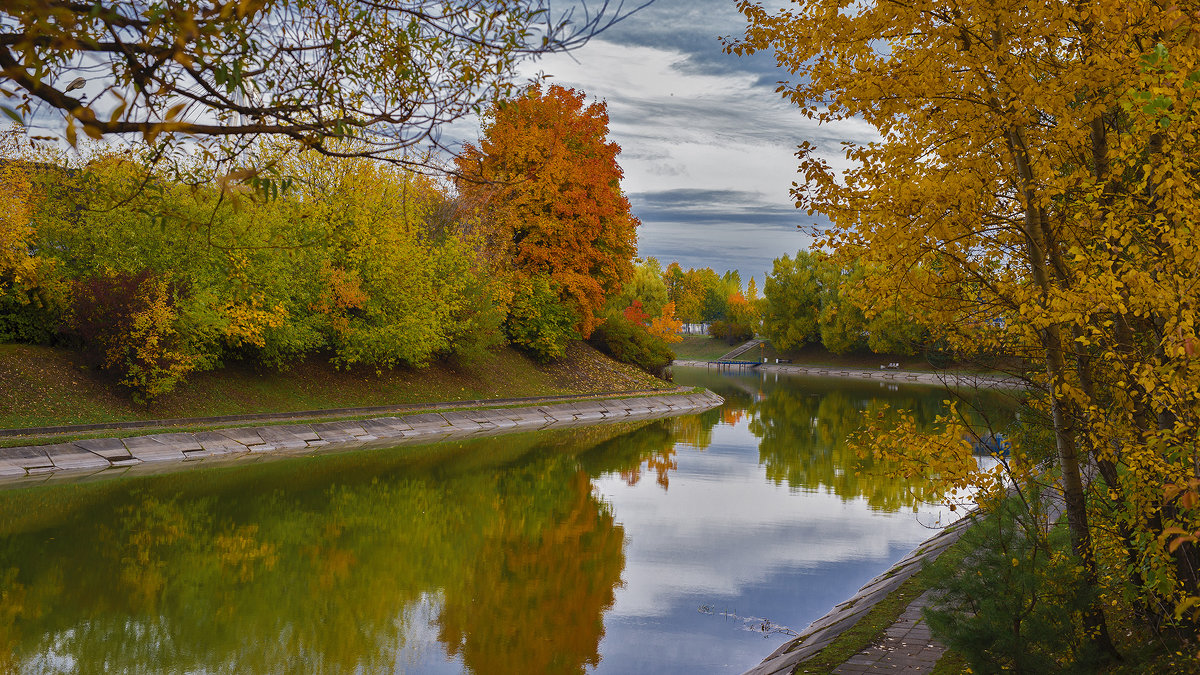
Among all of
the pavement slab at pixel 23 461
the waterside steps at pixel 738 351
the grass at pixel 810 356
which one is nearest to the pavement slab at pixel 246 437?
the pavement slab at pixel 23 461

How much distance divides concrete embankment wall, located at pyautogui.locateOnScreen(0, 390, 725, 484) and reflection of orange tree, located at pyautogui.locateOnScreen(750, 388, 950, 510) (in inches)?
293

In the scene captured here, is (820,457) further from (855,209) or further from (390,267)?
(855,209)

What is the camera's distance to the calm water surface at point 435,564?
413 inches

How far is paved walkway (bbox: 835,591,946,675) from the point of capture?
322 inches

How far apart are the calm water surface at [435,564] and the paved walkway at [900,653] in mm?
1862

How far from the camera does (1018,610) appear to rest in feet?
21.9

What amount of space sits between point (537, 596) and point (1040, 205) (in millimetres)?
8914

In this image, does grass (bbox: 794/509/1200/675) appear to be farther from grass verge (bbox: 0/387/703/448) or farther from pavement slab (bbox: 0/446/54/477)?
grass verge (bbox: 0/387/703/448)

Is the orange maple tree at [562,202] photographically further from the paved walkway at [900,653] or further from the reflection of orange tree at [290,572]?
the paved walkway at [900,653]

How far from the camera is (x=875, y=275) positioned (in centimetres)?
805

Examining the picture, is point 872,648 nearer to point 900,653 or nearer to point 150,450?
point 900,653

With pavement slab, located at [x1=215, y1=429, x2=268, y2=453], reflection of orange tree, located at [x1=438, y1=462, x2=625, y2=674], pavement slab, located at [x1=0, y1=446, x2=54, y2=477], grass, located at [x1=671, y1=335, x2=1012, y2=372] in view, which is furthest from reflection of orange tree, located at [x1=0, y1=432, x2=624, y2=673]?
grass, located at [x1=671, y1=335, x2=1012, y2=372]

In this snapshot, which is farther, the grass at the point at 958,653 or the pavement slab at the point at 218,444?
the pavement slab at the point at 218,444

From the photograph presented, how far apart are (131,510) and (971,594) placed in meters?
16.3
